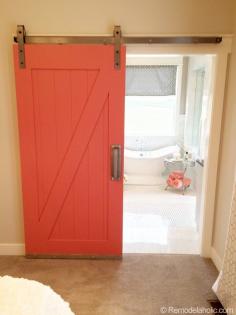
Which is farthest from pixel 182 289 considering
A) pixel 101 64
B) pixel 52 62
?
pixel 52 62

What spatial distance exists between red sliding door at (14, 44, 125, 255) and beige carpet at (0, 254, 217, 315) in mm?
180

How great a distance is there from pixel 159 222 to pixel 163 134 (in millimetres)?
2489

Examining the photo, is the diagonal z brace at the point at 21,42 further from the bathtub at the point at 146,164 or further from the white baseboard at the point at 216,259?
the bathtub at the point at 146,164

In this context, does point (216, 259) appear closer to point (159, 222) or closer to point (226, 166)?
point (226, 166)

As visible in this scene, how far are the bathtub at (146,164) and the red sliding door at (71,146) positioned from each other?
2622 millimetres

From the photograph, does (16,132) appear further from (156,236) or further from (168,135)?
(168,135)

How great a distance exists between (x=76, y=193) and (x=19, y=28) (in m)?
1.46

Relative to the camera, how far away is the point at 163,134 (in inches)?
217

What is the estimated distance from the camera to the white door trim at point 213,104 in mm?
2271

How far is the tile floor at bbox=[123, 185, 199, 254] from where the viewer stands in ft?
9.34
